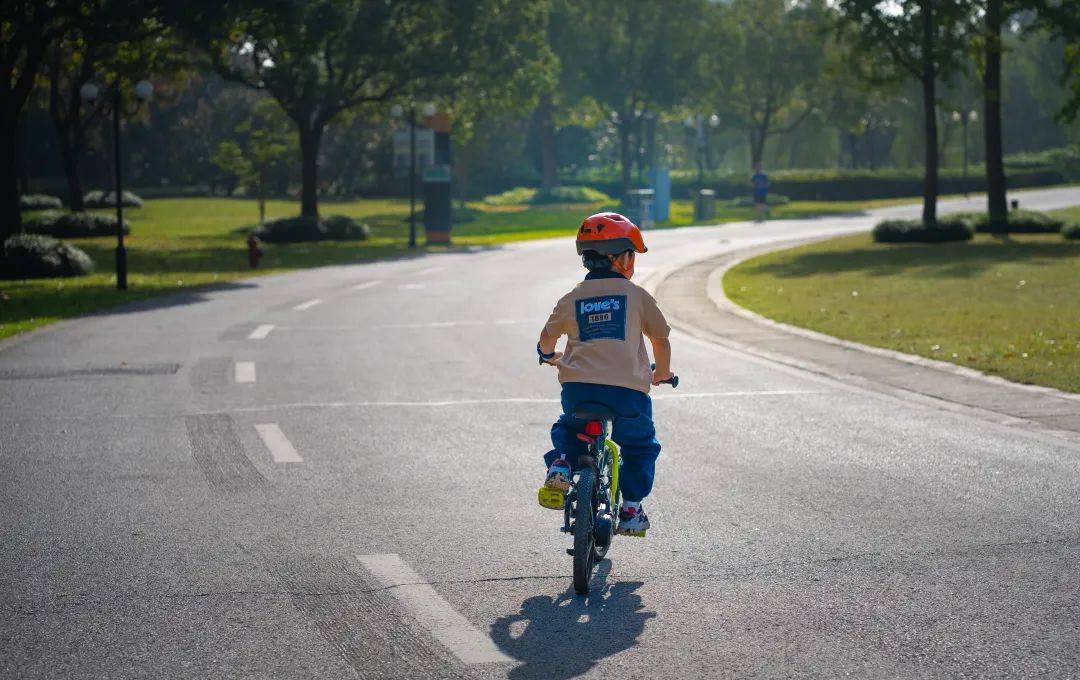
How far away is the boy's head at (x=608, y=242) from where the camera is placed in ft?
24.0

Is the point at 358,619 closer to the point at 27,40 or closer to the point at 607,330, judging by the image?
the point at 607,330

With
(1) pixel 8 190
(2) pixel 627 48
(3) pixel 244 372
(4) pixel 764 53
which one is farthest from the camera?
(4) pixel 764 53

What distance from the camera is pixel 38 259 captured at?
33.4m

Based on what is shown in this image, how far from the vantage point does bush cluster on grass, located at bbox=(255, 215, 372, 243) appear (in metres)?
50.3

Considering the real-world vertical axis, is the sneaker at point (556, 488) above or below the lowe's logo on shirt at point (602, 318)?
below

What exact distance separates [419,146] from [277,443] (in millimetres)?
38169

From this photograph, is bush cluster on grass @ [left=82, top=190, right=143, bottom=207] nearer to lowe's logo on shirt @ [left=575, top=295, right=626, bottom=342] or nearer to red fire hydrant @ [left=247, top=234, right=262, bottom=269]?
red fire hydrant @ [left=247, top=234, right=262, bottom=269]

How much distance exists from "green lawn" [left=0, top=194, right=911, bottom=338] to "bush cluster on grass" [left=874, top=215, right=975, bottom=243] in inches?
544

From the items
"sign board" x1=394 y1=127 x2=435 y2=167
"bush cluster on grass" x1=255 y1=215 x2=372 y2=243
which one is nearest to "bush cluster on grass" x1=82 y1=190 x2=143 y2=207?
"bush cluster on grass" x1=255 y1=215 x2=372 y2=243

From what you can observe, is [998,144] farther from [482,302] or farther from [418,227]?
[418,227]

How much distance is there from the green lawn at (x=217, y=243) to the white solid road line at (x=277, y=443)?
A: 1000cm

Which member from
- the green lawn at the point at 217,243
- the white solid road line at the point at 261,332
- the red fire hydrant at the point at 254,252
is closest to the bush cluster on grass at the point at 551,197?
the green lawn at the point at 217,243

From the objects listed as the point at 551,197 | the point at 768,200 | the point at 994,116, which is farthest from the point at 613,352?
the point at 551,197

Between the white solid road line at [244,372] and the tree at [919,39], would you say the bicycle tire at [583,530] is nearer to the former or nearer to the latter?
the white solid road line at [244,372]
